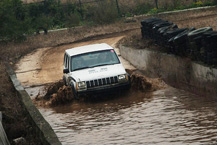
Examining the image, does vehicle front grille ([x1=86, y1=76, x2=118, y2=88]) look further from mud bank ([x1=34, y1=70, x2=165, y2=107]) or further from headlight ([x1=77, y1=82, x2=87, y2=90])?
mud bank ([x1=34, y1=70, x2=165, y2=107])

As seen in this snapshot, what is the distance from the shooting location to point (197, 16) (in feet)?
110

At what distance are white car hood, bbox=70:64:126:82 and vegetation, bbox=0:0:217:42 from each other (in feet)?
74.6

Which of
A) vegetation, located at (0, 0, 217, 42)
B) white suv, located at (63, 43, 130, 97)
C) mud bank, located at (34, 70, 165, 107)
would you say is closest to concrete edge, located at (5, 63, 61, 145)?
mud bank, located at (34, 70, 165, 107)

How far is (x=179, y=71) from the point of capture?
48.4ft

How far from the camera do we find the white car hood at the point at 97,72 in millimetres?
14221

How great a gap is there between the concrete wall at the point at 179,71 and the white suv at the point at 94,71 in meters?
1.63

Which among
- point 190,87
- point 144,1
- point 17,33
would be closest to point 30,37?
point 17,33

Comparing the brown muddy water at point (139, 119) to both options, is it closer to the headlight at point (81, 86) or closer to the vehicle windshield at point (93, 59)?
the headlight at point (81, 86)

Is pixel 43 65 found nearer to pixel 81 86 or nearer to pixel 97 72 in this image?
pixel 97 72

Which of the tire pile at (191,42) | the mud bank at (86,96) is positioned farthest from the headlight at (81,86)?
the tire pile at (191,42)

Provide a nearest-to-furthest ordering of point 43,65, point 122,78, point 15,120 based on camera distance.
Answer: point 15,120 → point 122,78 → point 43,65

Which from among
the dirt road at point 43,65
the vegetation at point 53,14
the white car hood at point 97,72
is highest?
the white car hood at point 97,72

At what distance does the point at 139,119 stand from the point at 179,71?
12.2ft

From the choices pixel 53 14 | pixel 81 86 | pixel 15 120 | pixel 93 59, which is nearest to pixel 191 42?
pixel 93 59
